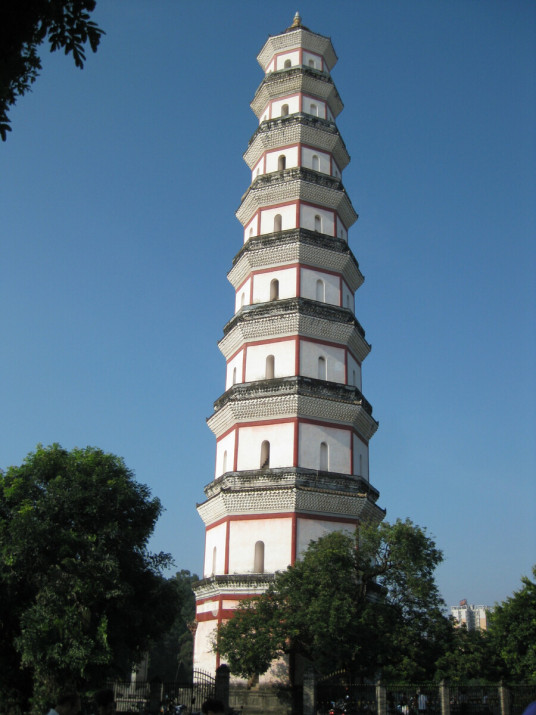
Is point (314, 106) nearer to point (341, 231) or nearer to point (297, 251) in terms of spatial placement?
point (341, 231)

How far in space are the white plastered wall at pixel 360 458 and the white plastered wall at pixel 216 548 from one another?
4.87 meters

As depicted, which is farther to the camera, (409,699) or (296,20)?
(296,20)

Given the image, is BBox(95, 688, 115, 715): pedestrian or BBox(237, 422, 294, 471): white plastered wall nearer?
BBox(95, 688, 115, 715): pedestrian

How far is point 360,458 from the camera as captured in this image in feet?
83.3

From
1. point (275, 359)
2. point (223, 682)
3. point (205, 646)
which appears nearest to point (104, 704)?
point (223, 682)

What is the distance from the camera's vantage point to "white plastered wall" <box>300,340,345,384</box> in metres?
24.9

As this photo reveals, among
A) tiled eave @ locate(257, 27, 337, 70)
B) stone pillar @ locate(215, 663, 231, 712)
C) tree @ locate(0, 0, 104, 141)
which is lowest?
stone pillar @ locate(215, 663, 231, 712)

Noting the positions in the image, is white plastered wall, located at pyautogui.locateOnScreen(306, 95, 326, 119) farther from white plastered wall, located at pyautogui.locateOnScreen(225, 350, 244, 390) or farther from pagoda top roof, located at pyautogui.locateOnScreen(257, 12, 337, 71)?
white plastered wall, located at pyautogui.locateOnScreen(225, 350, 244, 390)

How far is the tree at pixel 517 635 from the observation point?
74.4ft

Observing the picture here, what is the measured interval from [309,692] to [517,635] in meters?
8.56

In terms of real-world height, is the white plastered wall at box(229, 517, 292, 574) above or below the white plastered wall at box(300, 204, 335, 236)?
below

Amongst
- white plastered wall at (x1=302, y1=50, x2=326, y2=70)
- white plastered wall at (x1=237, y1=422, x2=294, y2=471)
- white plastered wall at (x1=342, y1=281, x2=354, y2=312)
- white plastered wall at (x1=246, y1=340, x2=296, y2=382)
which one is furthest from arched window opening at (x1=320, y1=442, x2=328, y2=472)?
white plastered wall at (x1=302, y1=50, x2=326, y2=70)

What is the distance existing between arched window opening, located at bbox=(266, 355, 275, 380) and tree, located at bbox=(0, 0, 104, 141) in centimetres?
1961

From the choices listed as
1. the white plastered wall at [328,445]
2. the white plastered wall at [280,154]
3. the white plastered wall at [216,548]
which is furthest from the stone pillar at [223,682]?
the white plastered wall at [280,154]
